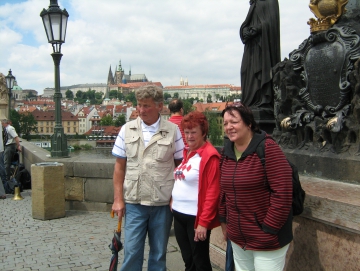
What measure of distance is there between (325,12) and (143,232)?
9.62ft

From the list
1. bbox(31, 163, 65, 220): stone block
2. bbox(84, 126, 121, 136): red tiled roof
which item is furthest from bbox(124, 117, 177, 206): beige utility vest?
bbox(84, 126, 121, 136): red tiled roof

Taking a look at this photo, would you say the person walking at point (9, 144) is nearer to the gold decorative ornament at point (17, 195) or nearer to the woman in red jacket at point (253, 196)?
the gold decorative ornament at point (17, 195)

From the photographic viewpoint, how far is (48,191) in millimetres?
6148

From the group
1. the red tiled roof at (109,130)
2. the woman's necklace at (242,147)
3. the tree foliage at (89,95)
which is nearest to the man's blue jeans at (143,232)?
the woman's necklace at (242,147)

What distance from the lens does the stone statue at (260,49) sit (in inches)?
240

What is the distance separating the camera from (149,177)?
126 inches

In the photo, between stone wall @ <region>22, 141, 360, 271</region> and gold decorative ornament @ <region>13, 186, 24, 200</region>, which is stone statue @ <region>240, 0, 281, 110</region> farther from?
gold decorative ornament @ <region>13, 186, 24, 200</region>

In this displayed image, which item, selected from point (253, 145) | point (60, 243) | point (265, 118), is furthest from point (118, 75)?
point (253, 145)

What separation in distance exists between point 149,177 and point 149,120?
45 centimetres

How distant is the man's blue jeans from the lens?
3264 mm

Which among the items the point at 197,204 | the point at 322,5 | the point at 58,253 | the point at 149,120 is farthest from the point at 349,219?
the point at 58,253

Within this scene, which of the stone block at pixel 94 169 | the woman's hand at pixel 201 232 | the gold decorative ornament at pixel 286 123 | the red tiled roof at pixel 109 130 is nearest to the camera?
the woman's hand at pixel 201 232

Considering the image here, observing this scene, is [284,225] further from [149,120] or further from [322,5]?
[322,5]

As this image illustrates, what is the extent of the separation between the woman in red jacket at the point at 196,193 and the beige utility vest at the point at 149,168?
126 mm
